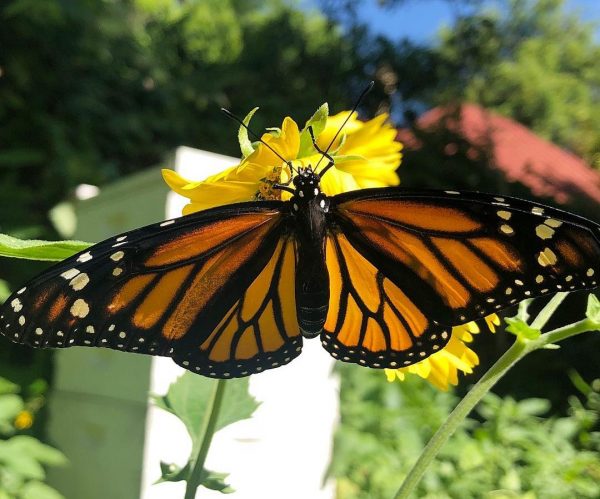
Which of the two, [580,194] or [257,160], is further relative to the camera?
[580,194]

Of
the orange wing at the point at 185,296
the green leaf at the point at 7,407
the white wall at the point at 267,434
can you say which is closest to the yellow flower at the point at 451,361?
the orange wing at the point at 185,296

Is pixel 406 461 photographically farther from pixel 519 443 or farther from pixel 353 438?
pixel 519 443

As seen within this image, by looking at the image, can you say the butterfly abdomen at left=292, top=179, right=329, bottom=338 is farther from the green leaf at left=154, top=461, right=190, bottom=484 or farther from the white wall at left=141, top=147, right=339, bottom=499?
the white wall at left=141, top=147, right=339, bottom=499

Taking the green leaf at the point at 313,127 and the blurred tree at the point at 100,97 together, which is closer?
the green leaf at the point at 313,127

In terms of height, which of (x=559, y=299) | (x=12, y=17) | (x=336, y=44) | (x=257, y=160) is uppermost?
(x=336, y=44)

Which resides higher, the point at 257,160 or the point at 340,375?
the point at 340,375

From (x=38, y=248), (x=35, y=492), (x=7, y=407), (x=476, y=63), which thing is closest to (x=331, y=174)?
(x=38, y=248)

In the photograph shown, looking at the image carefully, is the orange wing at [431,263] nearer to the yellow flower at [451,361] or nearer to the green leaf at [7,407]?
the yellow flower at [451,361]

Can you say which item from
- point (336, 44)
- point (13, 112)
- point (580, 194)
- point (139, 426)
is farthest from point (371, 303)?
point (336, 44)
